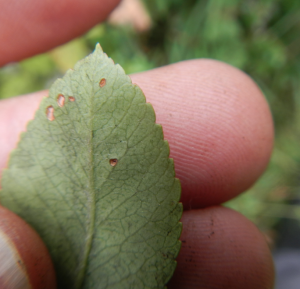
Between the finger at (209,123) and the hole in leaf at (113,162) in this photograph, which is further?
the finger at (209,123)

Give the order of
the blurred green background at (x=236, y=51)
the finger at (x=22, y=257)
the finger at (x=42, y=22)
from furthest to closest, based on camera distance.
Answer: the blurred green background at (x=236, y=51)
the finger at (x=42, y=22)
the finger at (x=22, y=257)

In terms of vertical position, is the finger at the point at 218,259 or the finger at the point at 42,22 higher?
the finger at the point at 42,22

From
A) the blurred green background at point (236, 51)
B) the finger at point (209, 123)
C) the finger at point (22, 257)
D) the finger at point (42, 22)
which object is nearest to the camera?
the finger at point (22, 257)

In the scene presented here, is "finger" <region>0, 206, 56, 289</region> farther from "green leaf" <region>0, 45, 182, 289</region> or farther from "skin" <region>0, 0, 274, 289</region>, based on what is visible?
"skin" <region>0, 0, 274, 289</region>

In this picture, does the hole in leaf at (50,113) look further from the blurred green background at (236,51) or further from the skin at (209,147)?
the blurred green background at (236,51)

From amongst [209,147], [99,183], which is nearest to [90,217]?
[99,183]

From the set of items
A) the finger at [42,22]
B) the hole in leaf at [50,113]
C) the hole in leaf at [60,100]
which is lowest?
the hole in leaf at [50,113]

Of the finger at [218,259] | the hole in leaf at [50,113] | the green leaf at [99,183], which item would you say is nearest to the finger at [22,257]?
the green leaf at [99,183]
